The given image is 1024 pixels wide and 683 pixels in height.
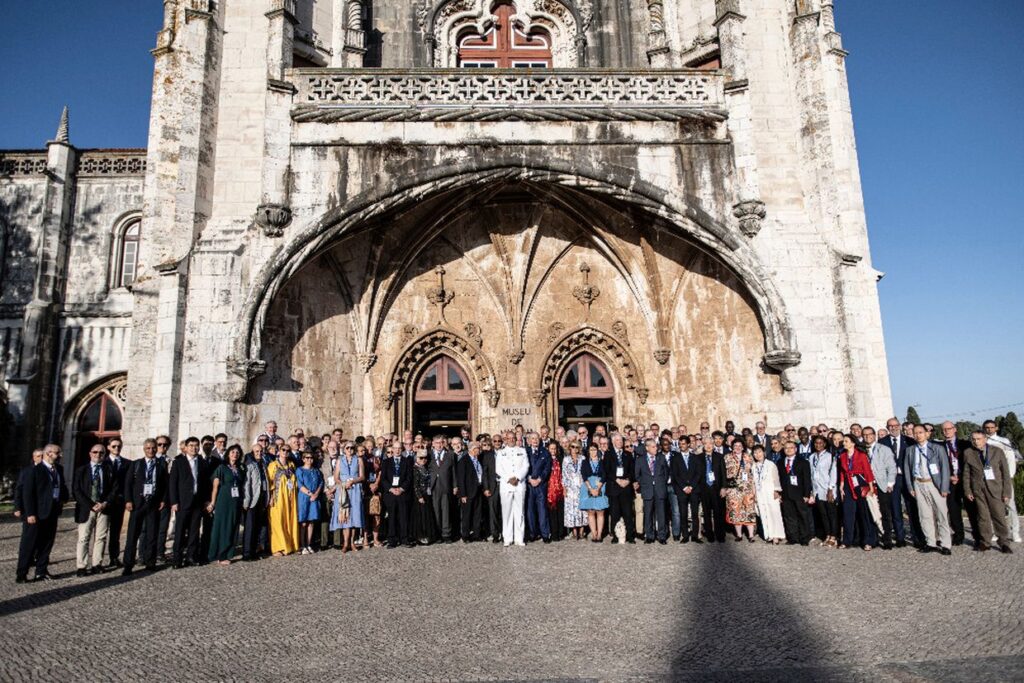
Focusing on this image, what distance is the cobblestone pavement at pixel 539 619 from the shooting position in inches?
170

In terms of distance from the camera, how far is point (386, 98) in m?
12.2

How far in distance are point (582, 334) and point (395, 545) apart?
6269 millimetres

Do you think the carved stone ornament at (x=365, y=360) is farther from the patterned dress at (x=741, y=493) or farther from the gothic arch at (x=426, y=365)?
the patterned dress at (x=741, y=493)

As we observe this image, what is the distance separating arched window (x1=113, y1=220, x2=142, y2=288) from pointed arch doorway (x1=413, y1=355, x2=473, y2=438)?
9.74 metres

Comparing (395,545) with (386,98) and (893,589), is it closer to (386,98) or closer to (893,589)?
(893,589)

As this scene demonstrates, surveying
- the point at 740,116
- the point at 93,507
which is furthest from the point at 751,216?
the point at 93,507

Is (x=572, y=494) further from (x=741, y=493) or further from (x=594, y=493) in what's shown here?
(x=741, y=493)

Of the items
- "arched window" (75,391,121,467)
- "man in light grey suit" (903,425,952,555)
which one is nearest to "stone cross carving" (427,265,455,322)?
"man in light grey suit" (903,425,952,555)

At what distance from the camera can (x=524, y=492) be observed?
380 inches

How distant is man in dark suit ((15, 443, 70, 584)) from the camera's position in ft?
24.8

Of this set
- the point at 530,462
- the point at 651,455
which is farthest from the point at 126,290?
the point at 651,455

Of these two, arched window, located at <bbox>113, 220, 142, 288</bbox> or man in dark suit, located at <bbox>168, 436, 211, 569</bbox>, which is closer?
man in dark suit, located at <bbox>168, 436, 211, 569</bbox>

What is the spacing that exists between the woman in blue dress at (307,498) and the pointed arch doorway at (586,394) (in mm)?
5977

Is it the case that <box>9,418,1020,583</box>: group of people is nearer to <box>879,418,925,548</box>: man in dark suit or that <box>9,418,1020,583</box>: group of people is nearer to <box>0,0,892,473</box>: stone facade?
<box>879,418,925,548</box>: man in dark suit
